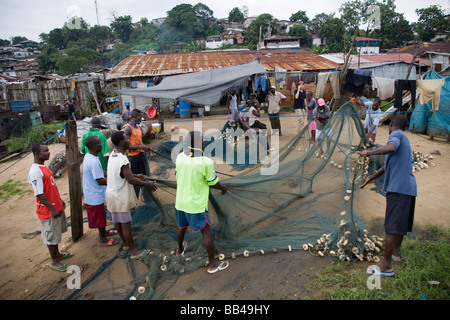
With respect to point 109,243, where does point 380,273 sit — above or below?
above

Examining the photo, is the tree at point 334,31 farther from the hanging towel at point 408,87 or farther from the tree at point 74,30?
the tree at point 74,30

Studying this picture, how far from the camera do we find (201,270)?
3113mm

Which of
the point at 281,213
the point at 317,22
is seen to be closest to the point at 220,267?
the point at 281,213

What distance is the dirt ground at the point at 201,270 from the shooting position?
283cm

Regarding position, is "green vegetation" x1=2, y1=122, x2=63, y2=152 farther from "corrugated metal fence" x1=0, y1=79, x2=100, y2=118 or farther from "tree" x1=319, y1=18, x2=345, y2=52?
"tree" x1=319, y1=18, x2=345, y2=52

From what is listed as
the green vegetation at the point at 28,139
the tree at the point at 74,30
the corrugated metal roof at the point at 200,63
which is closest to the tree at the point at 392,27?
the corrugated metal roof at the point at 200,63

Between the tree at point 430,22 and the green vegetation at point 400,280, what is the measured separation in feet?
134

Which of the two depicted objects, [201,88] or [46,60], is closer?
[201,88]

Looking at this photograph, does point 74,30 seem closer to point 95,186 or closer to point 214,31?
point 214,31

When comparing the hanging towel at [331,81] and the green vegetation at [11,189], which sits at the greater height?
the hanging towel at [331,81]

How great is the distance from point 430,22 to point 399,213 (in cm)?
4281

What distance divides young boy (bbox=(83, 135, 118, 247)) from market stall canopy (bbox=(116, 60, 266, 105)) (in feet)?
11.0

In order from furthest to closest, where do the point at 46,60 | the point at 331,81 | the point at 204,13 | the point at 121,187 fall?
the point at 204,13 < the point at 46,60 < the point at 331,81 < the point at 121,187

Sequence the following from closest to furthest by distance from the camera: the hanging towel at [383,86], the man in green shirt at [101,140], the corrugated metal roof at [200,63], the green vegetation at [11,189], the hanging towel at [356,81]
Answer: the man in green shirt at [101,140]
the green vegetation at [11,189]
the hanging towel at [356,81]
the hanging towel at [383,86]
the corrugated metal roof at [200,63]
